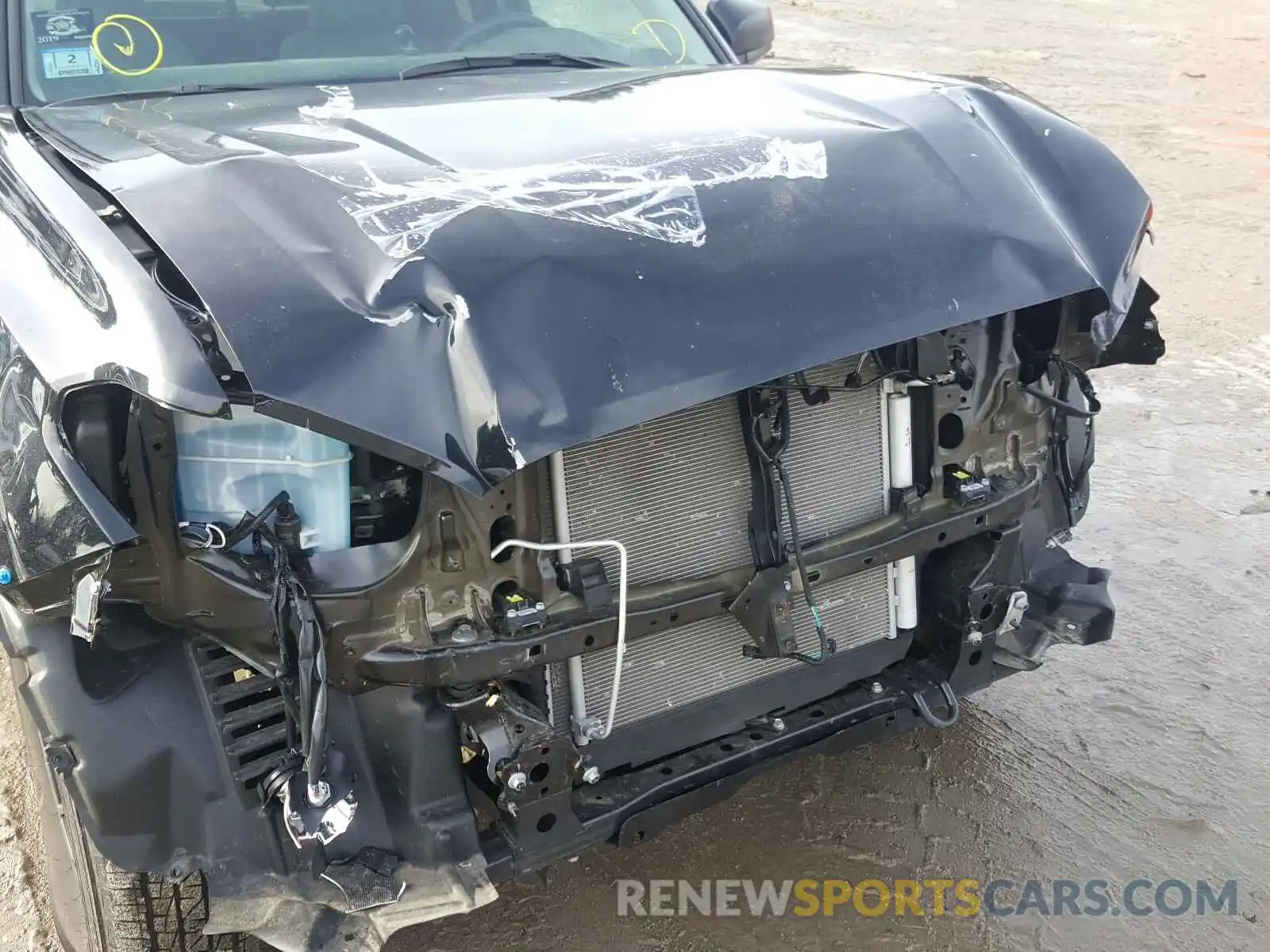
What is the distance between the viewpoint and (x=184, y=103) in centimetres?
244

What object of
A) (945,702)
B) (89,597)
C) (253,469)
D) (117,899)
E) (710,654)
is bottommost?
(945,702)

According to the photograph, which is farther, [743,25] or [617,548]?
[743,25]

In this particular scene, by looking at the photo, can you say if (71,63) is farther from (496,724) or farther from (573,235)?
(496,724)

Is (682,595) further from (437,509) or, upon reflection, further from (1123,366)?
(1123,366)

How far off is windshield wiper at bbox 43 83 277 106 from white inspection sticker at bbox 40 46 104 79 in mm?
75

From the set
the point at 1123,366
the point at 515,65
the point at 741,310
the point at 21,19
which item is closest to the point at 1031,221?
the point at 741,310

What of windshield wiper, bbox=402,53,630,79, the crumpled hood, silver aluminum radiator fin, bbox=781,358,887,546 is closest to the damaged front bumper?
silver aluminum radiator fin, bbox=781,358,887,546

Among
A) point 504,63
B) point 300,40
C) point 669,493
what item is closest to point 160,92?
point 300,40

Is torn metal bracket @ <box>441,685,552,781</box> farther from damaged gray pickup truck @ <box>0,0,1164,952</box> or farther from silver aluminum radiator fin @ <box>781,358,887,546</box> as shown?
silver aluminum radiator fin @ <box>781,358,887,546</box>

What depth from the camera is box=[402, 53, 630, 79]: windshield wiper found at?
9.21 feet

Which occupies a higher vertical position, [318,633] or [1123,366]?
[318,633]

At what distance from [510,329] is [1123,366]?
4.48m

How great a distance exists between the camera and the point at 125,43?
103 inches

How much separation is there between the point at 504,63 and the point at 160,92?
81 cm
